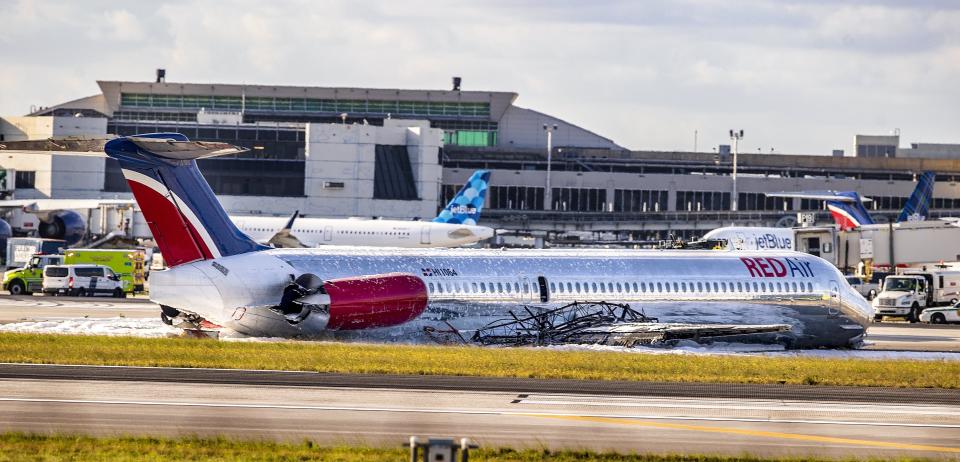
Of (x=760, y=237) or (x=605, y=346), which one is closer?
(x=605, y=346)

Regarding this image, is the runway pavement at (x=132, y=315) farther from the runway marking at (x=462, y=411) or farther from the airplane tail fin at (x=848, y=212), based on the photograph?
the airplane tail fin at (x=848, y=212)

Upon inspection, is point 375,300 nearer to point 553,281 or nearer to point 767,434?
point 553,281

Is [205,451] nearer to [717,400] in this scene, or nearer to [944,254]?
[717,400]

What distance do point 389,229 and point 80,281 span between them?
21496 mm

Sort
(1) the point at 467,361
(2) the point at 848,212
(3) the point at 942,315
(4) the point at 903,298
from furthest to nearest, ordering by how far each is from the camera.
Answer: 1. (2) the point at 848,212
2. (4) the point at 903,298
3. (3) the point at 942,315
4. (1) the point at 467,361

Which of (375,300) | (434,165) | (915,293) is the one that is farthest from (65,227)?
(375,300)

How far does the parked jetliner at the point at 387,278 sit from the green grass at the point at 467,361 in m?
1.01

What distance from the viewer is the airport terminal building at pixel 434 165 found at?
4139 inches

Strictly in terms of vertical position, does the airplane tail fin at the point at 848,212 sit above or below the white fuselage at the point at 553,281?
above

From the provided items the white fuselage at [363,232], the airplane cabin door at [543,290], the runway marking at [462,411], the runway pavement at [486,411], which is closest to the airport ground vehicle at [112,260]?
the white fuselage at [363,232]

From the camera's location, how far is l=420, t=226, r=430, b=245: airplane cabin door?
281ft

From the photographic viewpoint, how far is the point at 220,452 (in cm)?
2073

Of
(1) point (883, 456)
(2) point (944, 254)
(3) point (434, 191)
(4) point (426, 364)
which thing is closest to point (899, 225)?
(2) point (944, 254)

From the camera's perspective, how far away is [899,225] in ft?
267
